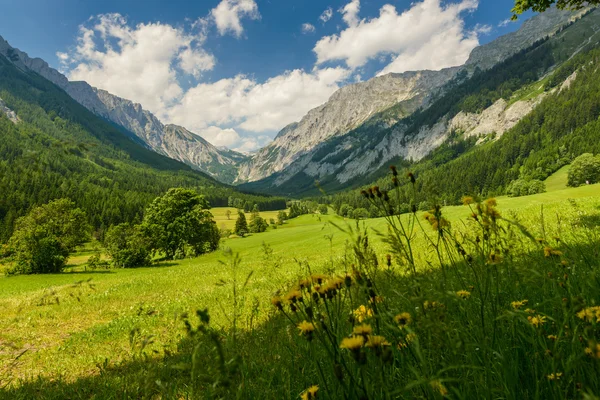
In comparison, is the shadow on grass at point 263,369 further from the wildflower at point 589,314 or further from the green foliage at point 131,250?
the green foliage at point 131,250

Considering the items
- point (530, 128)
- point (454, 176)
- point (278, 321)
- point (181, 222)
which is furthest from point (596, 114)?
point (278, 321)

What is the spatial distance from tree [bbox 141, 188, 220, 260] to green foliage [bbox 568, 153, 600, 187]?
106 metres

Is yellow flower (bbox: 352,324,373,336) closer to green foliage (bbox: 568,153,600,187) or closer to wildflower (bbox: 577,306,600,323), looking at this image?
wildflower (bbox: 577,306,600,323)

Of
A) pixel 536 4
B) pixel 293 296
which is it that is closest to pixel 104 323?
pixel 293 296

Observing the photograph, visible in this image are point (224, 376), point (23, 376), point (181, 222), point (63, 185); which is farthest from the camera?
point (63, 185)

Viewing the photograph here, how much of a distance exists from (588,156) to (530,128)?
338ft

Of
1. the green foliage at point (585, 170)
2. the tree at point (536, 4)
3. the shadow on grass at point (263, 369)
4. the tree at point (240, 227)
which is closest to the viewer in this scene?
the shadow on grass at point (263, 369)

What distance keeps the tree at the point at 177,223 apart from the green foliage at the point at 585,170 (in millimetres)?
106007

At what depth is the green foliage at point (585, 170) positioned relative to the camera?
8774 centimetres

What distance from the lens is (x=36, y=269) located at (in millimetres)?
36969

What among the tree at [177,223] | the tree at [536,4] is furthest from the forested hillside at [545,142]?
the tree at [536,4]

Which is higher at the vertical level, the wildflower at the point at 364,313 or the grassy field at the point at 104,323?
the wildflower at the point at 364,313

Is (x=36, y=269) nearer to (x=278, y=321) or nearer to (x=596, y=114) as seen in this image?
(x=278, y=321)

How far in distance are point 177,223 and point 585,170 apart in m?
116
